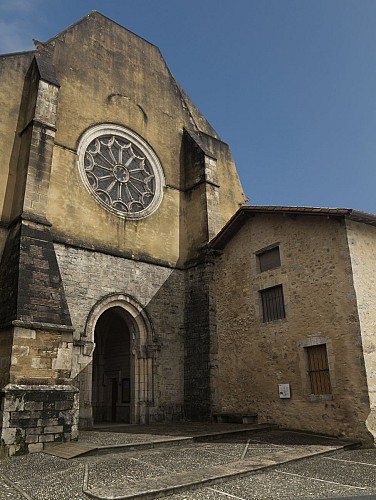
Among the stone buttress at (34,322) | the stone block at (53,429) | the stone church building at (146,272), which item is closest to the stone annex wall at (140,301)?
the stone church building at (146,272)

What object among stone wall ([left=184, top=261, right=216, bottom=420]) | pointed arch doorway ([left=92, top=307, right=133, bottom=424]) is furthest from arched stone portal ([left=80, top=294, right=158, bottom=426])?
stone wall ([left=184, top=261, right=216, bottom=420])

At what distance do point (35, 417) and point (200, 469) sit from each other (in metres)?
3.65

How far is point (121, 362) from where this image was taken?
47.2 feet

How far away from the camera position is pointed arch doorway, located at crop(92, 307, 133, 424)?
13.9 m

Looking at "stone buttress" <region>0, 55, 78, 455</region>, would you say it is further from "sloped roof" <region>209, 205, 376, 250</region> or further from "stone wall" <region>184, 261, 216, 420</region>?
"sloped roof" <region>209, 205, 376, 250</region>

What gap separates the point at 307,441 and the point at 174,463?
3455mm

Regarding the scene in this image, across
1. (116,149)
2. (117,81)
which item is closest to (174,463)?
(116,149)

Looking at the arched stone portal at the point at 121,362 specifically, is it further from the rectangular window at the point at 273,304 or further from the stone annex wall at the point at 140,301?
the rectangular window at the point at 273,304

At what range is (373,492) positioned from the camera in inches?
192

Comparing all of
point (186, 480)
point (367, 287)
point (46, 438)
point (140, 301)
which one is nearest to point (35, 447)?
point (46, 438)

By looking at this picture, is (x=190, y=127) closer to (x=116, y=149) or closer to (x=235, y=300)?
(x=116, y=149)

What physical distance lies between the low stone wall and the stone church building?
28mm

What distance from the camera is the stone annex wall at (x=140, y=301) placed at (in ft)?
36.1

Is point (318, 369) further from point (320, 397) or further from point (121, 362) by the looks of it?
point (121, 362)
